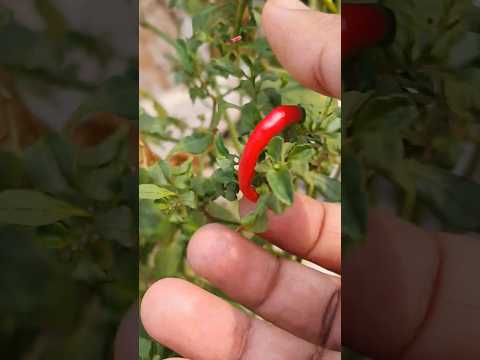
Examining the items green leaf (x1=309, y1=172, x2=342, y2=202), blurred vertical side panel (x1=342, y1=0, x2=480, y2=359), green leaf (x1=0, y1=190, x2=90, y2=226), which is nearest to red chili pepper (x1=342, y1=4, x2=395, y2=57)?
blurred vertical side panel (x1=342, y1=0, x2=480, y2=359)

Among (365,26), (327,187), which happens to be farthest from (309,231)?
(365,26)

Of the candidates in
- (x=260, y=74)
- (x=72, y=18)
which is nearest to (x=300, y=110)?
(x=260, y=74)

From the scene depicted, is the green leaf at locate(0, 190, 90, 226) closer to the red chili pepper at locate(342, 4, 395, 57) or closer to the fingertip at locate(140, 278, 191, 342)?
the fingertip at locate(140, 278, 191, 342)

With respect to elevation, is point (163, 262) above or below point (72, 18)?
below

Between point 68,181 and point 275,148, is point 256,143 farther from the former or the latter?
point 68,181

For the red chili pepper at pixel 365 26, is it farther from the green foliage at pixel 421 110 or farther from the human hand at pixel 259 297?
the human hand at pixel 259 297

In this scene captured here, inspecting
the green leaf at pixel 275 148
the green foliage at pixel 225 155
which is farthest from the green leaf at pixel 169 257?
the green leaf at pixel 275 148

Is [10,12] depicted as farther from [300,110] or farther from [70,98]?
→ [300,110]
